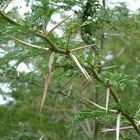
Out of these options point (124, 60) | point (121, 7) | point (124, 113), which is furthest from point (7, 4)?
point (124, 60)

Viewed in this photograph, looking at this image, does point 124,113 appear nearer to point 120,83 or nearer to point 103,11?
point 120,83

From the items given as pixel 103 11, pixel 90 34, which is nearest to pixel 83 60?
pixel 90 34

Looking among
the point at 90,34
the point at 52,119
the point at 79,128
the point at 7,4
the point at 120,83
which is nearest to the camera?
the point at 7,4

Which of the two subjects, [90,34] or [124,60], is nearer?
[90,34]

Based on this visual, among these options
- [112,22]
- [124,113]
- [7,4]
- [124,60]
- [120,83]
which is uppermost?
[124,60]

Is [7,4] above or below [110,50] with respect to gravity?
below

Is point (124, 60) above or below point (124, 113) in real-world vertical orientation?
above

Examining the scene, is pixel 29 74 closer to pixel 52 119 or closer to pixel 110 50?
pixel 52 119

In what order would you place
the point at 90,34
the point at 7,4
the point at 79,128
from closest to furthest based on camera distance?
the point at 7,4 → the point at 90,34 → the point at 79,128

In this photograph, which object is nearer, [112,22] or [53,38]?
[53,38]
